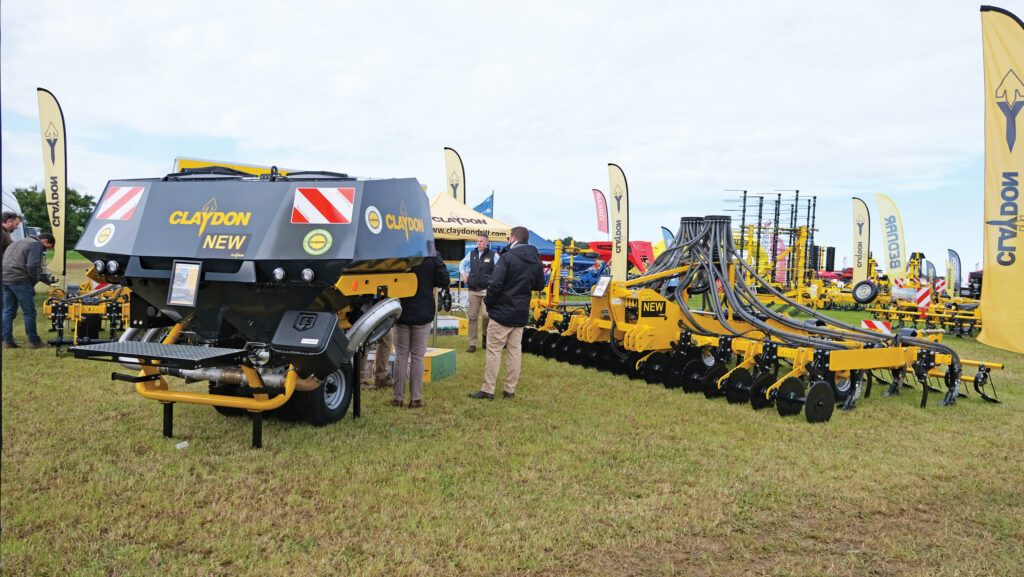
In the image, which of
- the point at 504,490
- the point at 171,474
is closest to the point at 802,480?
the point at 504,490

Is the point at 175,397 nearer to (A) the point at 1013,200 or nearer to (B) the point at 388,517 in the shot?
(B) the point at 388,517

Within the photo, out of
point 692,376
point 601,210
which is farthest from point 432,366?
point 601,210

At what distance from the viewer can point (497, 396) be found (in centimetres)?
651

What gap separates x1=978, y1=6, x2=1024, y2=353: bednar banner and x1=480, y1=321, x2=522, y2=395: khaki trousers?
12.4 ft

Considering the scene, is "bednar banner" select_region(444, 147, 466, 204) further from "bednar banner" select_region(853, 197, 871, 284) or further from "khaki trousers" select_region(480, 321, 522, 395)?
"bednar banner" select_region(853, 197, 871, 284)

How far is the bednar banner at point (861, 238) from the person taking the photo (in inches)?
858

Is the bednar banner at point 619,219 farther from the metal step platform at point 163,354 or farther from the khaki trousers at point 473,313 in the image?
the metal step platform at point 163,354

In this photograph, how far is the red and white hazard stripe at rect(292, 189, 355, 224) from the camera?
13.8 feet

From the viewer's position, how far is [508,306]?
20.8ft

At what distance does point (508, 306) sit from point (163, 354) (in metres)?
3.09

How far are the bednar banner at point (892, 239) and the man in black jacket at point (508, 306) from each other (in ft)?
61.7

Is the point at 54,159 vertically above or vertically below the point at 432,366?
above

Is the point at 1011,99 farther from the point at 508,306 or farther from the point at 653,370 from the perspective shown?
the point at 653,370

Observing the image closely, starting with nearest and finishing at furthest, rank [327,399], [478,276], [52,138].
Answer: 1. [327,399]
2. [478,276]
3. [52,138]
